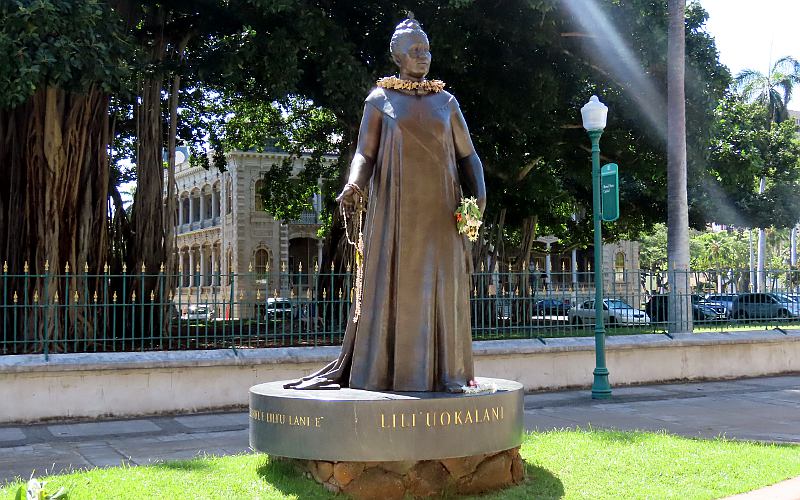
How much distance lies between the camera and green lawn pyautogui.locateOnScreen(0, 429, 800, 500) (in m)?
5.69

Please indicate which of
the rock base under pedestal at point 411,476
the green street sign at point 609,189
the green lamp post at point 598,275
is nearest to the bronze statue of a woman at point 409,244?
the rock base under pedestal at point 411,476

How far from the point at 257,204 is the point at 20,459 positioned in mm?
42261

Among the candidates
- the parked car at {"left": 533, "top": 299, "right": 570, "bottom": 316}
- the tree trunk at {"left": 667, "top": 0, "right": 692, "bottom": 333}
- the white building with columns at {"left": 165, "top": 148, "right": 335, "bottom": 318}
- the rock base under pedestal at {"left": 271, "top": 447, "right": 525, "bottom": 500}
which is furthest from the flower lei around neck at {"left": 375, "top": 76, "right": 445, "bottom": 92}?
the white building with columns at {"left": 165, "top": 148, "right": 335, "bottom": 318}

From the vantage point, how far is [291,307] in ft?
39.6

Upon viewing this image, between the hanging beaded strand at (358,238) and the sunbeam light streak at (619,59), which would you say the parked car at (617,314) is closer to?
the sunbeam light streak at (619,59)

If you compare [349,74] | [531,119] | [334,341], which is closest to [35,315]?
[334,341]

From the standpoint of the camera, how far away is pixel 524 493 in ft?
18.6

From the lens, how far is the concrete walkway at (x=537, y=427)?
7.92 meters

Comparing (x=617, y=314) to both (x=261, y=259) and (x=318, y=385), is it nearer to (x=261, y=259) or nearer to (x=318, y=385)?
(x=318, y=385)

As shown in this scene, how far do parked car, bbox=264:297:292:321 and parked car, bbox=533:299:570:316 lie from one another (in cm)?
412

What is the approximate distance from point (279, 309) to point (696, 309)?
796 centimetres

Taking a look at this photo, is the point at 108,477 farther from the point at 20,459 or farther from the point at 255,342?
the point at 255,342

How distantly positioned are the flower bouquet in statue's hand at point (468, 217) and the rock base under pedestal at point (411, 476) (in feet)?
5.27

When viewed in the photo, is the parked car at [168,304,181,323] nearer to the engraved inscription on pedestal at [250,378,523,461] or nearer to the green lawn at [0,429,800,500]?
the green lawn at [0,429,800,500]
